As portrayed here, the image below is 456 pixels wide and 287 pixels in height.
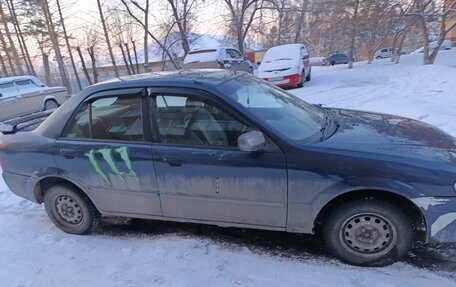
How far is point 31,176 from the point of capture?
3719mm

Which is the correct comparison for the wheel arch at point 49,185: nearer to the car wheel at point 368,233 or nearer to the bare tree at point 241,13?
the car wheel at point 368,233

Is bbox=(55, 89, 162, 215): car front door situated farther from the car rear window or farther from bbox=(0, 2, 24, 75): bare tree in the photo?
bbox=(0, 2, 24, 75): bare tree

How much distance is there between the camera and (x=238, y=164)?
2.88 meters

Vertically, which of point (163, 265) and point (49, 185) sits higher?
point (49, 185)

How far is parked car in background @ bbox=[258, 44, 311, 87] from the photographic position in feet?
40.6

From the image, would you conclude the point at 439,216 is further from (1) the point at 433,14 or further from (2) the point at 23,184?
(1) the point at 433,14

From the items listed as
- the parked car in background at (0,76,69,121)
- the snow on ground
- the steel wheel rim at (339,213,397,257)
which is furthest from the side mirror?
the parked car in background at (0,76,69,121)

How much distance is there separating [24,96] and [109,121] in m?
9.66

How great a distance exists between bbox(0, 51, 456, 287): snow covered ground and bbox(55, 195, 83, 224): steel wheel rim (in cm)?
19

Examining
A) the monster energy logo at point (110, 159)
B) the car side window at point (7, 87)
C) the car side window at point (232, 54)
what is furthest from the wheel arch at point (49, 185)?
the car side window at point (232, 54)

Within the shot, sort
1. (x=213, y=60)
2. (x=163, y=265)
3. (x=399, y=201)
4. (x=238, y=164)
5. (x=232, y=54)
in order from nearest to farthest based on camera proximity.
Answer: (x=399, y=201)
(x=238, y=164)
(x=163, y=265)
(x=213, y=60)
(x=232, y=54)

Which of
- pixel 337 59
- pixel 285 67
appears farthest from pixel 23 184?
pixel 337 59

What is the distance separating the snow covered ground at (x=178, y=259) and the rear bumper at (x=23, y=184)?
0.44m

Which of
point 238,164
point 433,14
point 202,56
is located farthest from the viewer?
point 433,14
